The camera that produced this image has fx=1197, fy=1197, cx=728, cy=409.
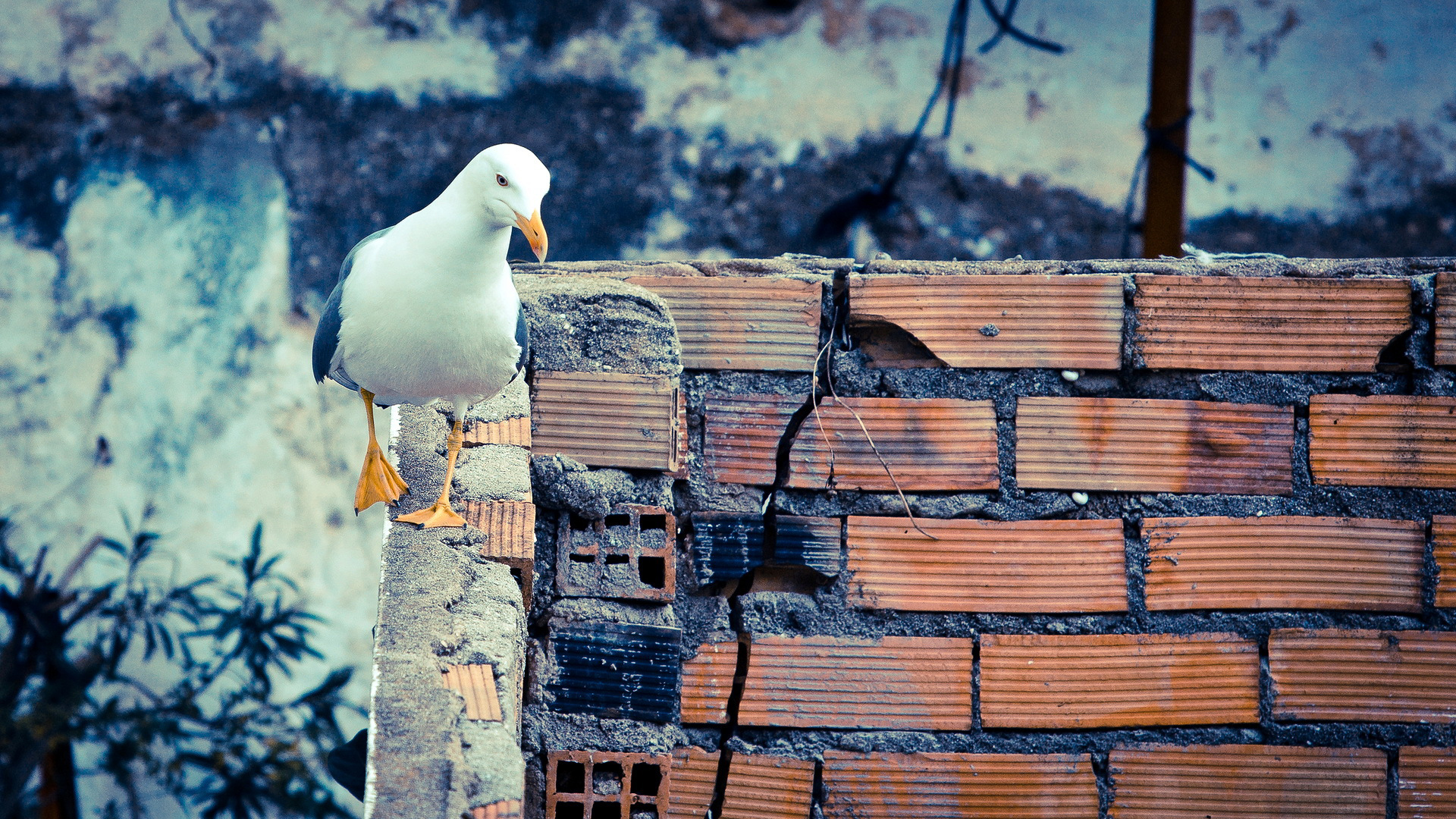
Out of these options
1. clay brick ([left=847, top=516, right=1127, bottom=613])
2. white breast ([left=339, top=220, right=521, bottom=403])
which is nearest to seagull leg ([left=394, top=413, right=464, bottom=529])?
white breast ([left=339, top=220, right=521, bottom=403])

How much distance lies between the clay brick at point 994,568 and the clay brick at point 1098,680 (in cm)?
6

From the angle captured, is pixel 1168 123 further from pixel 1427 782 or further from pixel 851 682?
pixel 851 682

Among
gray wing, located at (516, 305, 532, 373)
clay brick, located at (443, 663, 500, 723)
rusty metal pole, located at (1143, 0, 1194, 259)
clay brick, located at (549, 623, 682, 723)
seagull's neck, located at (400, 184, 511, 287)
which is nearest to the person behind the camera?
clay brick, located at (443, 663, 500, 723)

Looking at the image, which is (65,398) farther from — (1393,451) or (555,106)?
(1393,451)

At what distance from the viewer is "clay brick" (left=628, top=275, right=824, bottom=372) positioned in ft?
6.13

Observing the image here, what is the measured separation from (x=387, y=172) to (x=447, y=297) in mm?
2356

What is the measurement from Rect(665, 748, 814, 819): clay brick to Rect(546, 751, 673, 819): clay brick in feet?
0.16

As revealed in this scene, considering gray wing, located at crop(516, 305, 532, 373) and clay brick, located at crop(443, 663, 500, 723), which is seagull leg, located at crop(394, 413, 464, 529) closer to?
gray wing, located at crop(516, 305, 532, 373)

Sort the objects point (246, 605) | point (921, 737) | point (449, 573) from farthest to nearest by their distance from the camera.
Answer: point (246, 605), point (921, 737), point (449, 573)

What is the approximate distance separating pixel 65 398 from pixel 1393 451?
363 cm

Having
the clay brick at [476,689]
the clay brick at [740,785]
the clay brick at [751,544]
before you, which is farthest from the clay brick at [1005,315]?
the clay brick at [476,689]

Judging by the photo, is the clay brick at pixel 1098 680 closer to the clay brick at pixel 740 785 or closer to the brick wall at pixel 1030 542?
the brick wall at pixel 1030 542

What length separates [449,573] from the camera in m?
1.59

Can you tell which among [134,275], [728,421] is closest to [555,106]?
[134,275]
